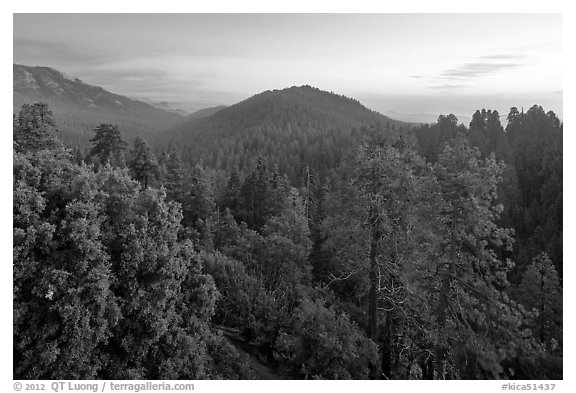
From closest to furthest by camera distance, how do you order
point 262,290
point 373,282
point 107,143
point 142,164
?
point 373,282 → point 262,290 → point 142,164 → point 107,143

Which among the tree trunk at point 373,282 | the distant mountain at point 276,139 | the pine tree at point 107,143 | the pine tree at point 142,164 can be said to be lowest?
the tree trunk at point 373,282

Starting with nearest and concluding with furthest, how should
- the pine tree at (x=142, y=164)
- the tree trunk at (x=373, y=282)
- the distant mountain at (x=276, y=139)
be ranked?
the tree trunk at (x=373, y=282) < the pine tree at (x=142, y=164) < the distant mountain at (x=276, y=139)

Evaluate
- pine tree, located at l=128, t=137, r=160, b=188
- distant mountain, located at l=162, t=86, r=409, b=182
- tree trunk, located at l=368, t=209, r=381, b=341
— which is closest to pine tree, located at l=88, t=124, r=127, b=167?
pine tree, located at l=128, t=137, r=160, b=188

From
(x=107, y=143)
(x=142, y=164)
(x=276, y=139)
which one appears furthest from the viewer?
(x=276, y=139)

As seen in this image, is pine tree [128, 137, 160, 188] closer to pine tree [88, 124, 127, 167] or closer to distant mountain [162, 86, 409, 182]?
pine tree [88, 124, 127, 167]

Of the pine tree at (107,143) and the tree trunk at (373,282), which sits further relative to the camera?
the pine tree at (107,143)

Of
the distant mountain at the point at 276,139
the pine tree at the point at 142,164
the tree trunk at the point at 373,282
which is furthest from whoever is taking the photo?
the distant mountain at the point at 276,139

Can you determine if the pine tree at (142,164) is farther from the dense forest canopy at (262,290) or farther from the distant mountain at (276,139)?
the distant mountain at (276,139)

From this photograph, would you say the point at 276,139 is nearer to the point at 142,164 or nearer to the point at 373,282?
the point at 142,164

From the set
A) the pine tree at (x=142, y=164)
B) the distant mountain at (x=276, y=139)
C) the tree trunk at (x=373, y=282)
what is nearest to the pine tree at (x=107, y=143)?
the pine tree at (x=142, y=164)

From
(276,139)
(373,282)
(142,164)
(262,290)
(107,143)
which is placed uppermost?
(276,139)

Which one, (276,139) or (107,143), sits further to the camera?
(276,139)

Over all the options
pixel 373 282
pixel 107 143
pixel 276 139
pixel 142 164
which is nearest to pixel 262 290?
pixel 373 282

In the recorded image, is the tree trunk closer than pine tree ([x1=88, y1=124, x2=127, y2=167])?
Yes
